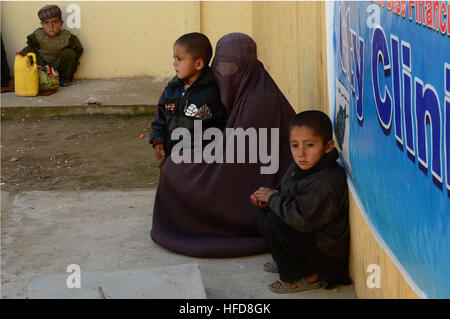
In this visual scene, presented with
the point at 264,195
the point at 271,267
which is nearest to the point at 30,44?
the point at 271,267

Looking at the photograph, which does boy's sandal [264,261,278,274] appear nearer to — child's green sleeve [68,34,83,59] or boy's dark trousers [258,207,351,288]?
boy's dark trousers [258,207,351,288]

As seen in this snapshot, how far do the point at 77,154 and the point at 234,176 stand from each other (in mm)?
3210

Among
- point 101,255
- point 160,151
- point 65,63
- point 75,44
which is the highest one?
point 75,44

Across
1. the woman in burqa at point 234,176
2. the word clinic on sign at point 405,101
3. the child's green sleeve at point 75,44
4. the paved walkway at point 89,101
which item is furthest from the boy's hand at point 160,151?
the child's green sleeve at point 75,44

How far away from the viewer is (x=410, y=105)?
2.55m

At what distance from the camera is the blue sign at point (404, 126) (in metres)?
2.25

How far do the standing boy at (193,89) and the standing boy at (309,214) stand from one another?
929mm

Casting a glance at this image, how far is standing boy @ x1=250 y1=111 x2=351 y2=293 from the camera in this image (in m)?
3.69

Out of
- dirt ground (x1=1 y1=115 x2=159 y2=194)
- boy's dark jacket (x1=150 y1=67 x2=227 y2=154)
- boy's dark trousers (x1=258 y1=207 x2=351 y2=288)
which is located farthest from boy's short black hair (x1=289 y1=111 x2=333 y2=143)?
dirt ground (x1=1 y1=115 x2=159 y2=194)

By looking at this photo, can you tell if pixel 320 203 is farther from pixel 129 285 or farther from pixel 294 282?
pixel 129 285

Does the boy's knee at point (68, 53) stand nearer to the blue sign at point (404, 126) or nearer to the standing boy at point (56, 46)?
the standing boy at point (56, 46)

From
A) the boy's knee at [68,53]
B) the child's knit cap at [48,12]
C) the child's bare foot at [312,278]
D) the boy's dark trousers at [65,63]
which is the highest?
the child's knit cap at [48,12]

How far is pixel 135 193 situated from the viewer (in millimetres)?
5895

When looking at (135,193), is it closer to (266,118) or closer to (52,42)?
(266,118)
